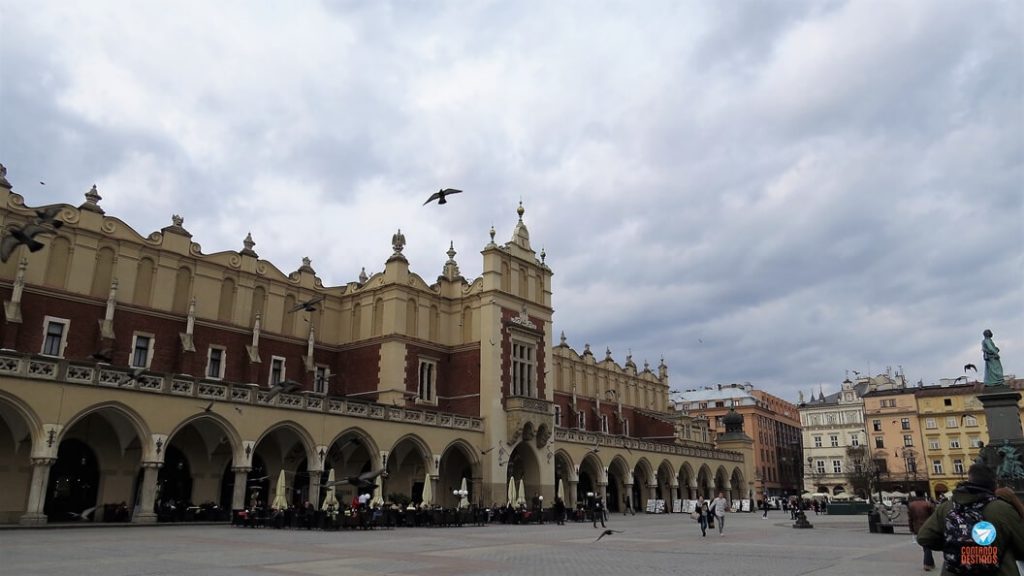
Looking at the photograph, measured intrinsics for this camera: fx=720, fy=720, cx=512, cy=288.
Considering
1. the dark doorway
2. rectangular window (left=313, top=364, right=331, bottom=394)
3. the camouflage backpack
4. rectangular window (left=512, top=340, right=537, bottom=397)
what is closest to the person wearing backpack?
the camouflage backpack

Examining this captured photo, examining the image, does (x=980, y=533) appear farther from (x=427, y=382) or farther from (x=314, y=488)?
(x=427, y=382)

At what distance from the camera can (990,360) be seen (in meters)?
29.3

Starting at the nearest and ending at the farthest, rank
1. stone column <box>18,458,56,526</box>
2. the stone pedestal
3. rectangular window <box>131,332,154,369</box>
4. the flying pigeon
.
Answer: the flying pigeon < stone column <box>18,458,56,526</box> < the stone pedestal < rectangular window <box>131,332,154,369</box>

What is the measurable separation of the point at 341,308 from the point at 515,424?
13448 millimetres

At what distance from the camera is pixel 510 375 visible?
44.2m

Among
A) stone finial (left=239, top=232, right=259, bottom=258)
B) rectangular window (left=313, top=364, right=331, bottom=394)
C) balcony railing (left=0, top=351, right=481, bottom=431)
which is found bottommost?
balcony railing (left=0, top=351, right=481, bottom=431)

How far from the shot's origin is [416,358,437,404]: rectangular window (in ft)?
143

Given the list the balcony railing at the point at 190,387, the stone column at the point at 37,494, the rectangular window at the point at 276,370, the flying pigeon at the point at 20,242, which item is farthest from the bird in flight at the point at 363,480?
the flying pigeon at the point at 20,242

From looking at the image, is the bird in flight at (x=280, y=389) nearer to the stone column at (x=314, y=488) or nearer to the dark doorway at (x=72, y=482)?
the stone column at (x=314, y=488)

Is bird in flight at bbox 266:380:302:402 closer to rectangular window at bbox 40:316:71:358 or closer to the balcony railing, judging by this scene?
the balcony railing

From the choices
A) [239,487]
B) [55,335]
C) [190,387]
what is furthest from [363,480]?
[55,335]

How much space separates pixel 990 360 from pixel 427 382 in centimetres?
2888

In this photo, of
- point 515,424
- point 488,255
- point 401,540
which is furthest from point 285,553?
point 488,255

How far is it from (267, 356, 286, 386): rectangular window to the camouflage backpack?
3784cm
